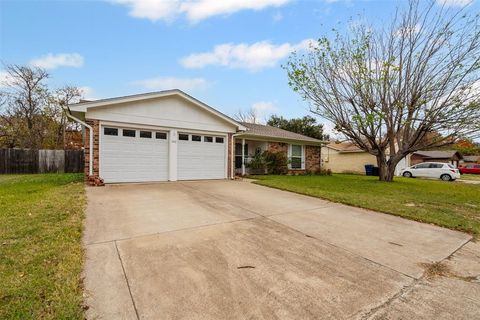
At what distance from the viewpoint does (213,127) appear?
12.2m

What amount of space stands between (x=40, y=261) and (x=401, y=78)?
15.4 meters

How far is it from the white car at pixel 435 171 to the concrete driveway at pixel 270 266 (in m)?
19.4

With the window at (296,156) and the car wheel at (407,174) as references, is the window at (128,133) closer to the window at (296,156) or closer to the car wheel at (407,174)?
the window at (296,156)

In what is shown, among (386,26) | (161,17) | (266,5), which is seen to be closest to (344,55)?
(386,26)

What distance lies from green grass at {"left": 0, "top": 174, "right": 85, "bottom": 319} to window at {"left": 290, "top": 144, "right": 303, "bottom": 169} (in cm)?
1407

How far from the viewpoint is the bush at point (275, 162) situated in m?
15.8

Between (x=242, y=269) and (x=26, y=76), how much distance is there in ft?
86.8

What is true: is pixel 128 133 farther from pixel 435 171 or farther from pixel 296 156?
pixel 435 171

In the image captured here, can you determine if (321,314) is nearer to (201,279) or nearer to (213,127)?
(201,279)

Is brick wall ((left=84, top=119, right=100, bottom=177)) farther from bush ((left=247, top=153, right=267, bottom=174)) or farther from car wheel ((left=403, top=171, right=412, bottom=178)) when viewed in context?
car wheel ((left=403, top=171, right=412, bottom=178))

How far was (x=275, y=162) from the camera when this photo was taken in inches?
632

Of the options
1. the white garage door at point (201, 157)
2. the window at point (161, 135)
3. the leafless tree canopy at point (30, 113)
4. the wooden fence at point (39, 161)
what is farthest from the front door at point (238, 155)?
the leafless tree canopy at point (30, 113)

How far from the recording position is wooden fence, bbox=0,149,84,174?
15.0 m

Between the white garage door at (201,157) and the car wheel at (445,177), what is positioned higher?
the white garage door at (201,157)
